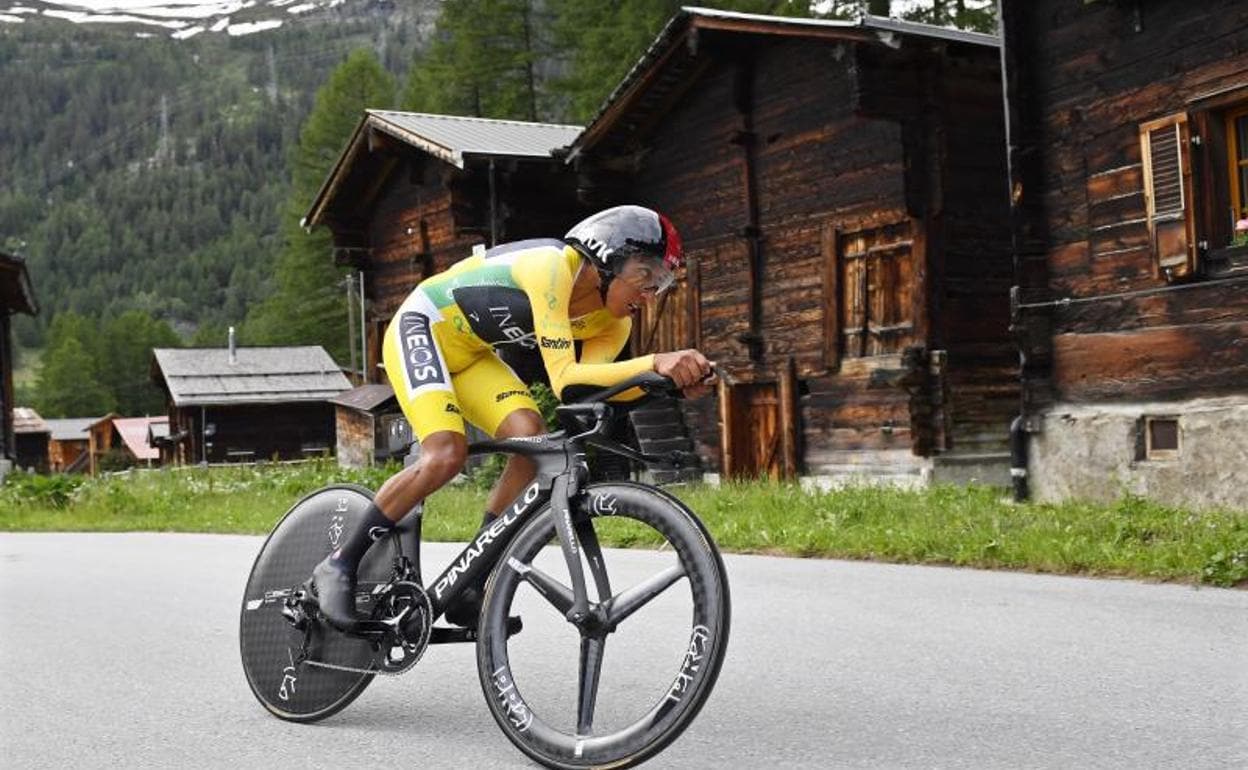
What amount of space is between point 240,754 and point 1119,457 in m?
10.6

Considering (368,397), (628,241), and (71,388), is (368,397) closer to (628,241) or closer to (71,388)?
(628,241)

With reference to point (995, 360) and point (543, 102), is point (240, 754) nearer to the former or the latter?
point (995, 360)

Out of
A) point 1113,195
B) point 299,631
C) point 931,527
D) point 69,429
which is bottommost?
point 931,527

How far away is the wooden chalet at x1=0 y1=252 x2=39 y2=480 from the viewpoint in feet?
114

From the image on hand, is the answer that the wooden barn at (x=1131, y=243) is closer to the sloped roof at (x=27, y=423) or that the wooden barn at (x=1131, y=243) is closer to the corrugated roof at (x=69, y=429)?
the sloped roof at (x=27, y=423)

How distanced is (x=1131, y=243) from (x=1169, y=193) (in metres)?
0.73

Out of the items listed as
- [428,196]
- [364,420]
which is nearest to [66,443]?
[364,420]

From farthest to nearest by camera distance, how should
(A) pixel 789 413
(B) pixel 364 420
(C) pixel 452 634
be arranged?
(B) pixel 364 420 → (A) pixel 789 413 → (C) pixel 452 634

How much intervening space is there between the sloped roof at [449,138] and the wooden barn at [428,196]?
1.0 inches

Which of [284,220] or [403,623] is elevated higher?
[284,220]

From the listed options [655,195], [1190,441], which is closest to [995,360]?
[1190,441]

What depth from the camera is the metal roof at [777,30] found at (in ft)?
53.7

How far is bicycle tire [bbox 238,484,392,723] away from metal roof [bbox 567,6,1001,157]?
1206 centimetres

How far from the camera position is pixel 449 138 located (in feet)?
79.6
